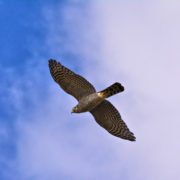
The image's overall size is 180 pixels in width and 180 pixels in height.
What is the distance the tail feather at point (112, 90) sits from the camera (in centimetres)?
1980

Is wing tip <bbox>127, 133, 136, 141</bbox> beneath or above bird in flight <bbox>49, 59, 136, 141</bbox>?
beneath

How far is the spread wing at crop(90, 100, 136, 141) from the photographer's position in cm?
2094

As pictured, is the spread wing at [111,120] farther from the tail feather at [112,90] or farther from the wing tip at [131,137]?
the tail feather at [112,90]

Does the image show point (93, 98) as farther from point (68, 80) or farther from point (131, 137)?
point (131, 137)

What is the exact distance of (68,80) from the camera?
20.4m

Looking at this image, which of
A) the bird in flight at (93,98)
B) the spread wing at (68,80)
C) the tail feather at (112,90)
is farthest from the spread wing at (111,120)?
the spread wing at (68,80)

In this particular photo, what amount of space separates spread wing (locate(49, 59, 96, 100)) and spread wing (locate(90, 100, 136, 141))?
106 centimetres

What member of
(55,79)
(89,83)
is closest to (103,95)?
(89,83)

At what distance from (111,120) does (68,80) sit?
285 cm

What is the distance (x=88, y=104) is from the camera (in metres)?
20.5

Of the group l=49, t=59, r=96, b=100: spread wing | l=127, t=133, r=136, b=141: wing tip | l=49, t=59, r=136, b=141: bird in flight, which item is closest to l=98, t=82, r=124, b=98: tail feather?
l=49, t=59, r=136, b=141: bird in flight

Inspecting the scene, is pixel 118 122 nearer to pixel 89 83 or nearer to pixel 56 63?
pixel 89 83

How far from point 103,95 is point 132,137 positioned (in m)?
2.57

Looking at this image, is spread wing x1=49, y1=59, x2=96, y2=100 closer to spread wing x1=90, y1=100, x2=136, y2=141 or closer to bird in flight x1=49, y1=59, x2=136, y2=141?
bird in flight x1=49, y1=59, x2=136, y2=141
